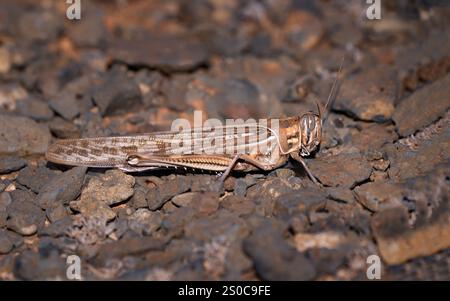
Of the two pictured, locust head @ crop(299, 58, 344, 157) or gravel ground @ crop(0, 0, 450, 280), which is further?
locust head @ crop(299, 58, 344, 157)

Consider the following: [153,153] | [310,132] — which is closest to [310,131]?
[310,132]

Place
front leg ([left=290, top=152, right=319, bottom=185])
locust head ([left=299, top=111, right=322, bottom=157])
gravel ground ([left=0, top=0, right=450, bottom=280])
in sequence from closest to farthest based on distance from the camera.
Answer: gravel ground ([left=0, top=0, right=450, bottom=280]) → front leg ([left=290, top=152, right=319, bottom=185]) → locust head ([left=299, top=111, right=322, bottom=157])

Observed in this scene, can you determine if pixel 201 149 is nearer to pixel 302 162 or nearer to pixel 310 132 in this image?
pixel 302 162

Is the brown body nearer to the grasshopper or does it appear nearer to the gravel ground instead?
the grasshopper

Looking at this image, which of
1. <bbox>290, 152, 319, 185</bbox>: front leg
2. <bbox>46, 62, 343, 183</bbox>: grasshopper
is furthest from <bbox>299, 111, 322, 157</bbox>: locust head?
<bbox>290, 152, 319, 185</bbox>: front leg

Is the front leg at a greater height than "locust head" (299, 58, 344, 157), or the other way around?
"locust head" (299, 58, 344, 157)
